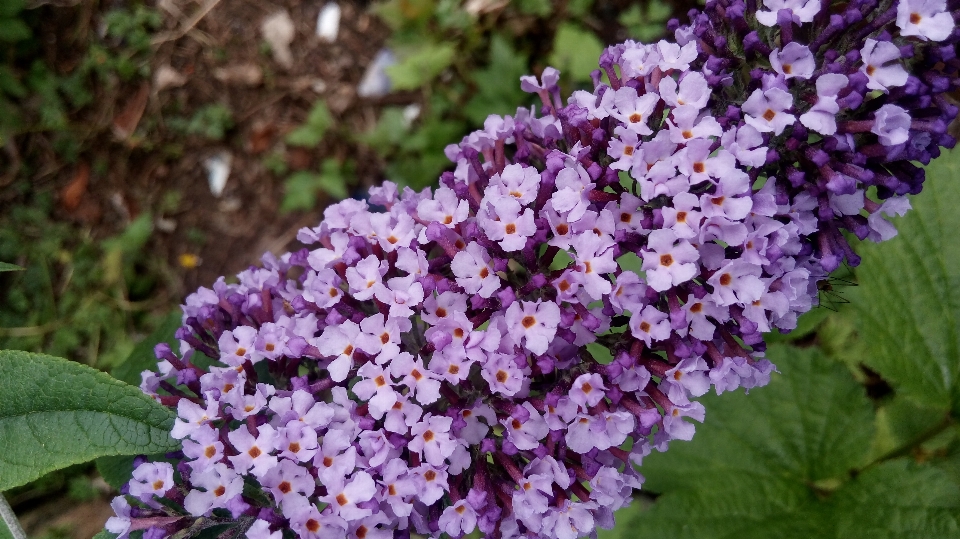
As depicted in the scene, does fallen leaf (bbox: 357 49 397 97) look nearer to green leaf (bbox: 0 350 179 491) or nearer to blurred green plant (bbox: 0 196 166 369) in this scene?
blurred green plant (bbox: 0 196 166 369)

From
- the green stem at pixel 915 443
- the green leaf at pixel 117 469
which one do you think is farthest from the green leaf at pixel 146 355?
the green stem at pixel 915 443

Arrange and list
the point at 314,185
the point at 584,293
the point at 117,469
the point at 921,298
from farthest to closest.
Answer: the point at 314,185, the point at 921,298, the point at 117,469, the point at 584,293

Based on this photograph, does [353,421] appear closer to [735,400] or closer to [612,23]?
[735,400]

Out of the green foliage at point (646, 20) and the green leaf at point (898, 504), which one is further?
the green foliage at point (646, 20)

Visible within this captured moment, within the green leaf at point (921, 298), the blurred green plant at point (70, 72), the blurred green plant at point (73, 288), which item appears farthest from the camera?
the blurred green plant at point (70, 72)

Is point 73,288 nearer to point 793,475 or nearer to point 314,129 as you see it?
point 314,129

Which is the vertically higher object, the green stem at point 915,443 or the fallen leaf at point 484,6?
the fallen leaf at point 484,6

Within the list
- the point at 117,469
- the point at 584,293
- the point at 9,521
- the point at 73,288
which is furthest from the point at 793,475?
the point at 73,288

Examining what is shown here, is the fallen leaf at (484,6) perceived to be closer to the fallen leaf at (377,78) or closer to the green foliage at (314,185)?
the fallen leaf at (377,78)
